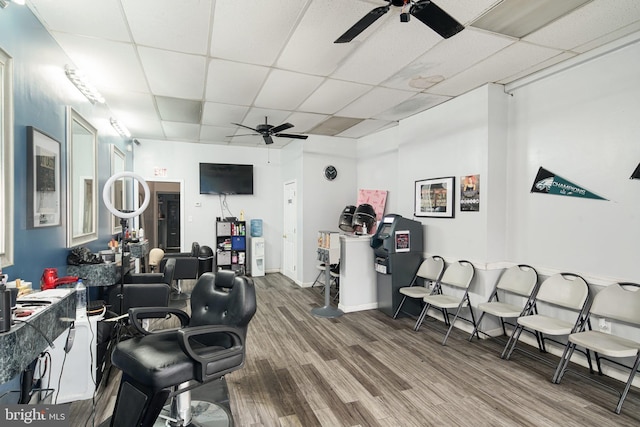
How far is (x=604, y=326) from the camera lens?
2.96 meters

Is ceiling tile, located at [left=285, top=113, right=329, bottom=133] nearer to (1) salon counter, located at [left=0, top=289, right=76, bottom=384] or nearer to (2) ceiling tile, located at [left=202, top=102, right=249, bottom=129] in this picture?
(2) ceiling tile, located at [left=202, top=102, right=249, bottom=129]

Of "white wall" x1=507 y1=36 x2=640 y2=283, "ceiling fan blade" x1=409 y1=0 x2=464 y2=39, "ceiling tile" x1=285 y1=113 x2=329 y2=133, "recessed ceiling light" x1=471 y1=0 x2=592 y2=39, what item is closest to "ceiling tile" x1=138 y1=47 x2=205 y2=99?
"ceiling tile" x1=285 y1=113 x2=329 y2=133

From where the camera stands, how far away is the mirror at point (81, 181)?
3.17 meters

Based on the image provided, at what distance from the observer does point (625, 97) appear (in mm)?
2873

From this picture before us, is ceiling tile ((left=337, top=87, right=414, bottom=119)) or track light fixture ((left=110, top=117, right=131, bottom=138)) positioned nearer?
ceiling tile ((left=337, top=87, right=414, bottom=119))

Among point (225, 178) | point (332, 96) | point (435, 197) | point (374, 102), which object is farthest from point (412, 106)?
point (225, 178)

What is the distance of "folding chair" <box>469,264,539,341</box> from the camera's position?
3404mm

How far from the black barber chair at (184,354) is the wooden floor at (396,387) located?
0.62 meters

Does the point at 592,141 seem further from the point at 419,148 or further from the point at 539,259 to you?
the point at 419,148

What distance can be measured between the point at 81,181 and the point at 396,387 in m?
3.84

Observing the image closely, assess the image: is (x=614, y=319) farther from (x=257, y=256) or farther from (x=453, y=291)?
(x=257, y=256)

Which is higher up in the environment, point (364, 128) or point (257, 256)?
point (364, 128)

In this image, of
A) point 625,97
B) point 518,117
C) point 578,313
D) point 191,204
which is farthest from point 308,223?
point 625,97

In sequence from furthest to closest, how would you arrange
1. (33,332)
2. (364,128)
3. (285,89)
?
(364,128) < (285,89) < (33,332)
